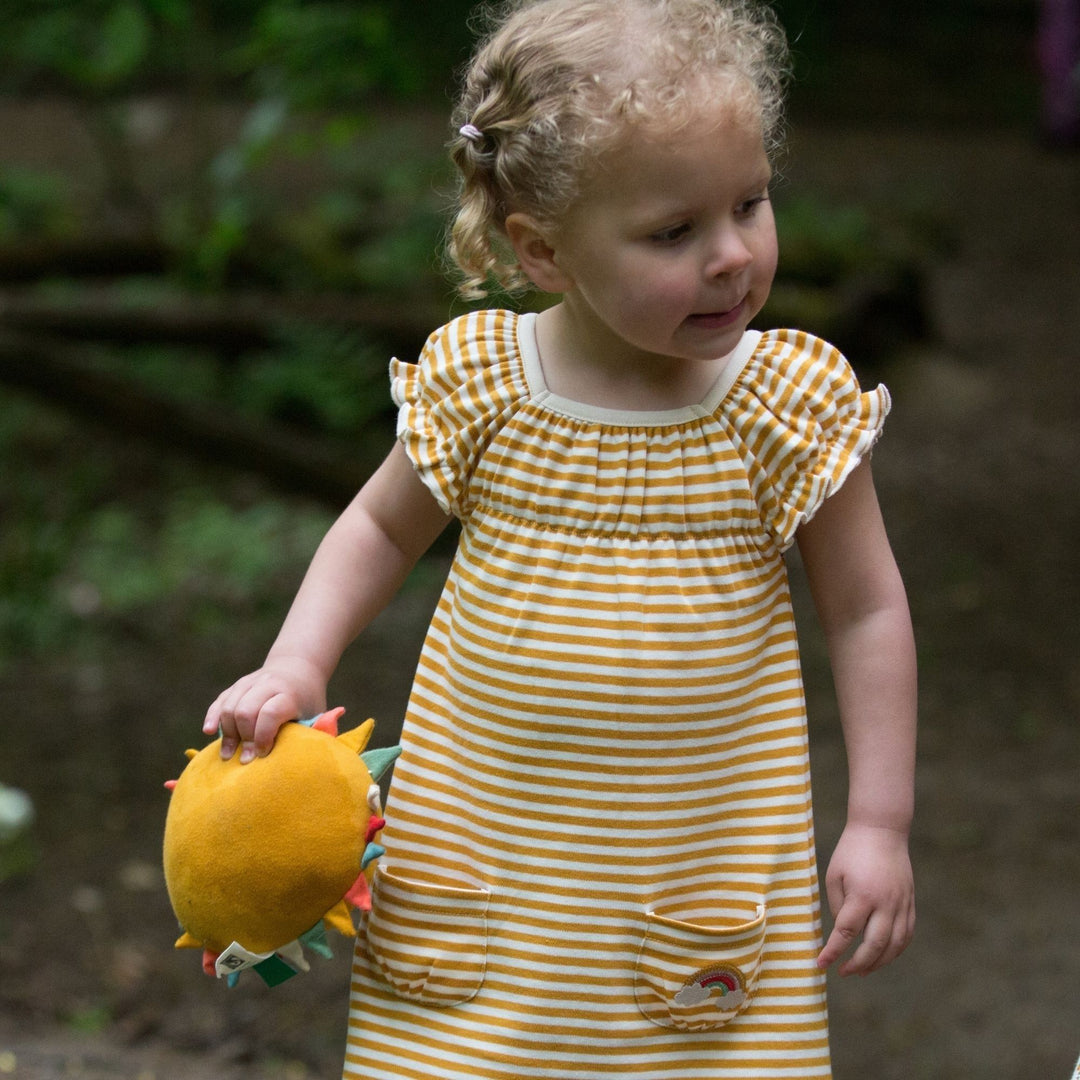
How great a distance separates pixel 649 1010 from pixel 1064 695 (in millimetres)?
3458

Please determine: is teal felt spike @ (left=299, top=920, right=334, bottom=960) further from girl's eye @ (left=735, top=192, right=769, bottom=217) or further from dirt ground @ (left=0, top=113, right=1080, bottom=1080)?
dirt ground @ (left=0, top=113, right=1080, bottom=1080)

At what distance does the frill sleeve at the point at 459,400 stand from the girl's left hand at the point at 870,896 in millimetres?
561

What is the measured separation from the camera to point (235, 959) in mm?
1562

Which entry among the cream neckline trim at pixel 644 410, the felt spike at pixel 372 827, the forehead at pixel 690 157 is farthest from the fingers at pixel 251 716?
the forehead at pixel 690 157

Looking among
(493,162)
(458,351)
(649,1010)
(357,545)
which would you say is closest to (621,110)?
(493,162)

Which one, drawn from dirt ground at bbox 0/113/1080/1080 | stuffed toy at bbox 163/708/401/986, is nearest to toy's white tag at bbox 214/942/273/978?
stuffed toy at bbox 163/708/401/986

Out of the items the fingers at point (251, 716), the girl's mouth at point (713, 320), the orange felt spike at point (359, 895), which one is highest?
the girl's mouth at point (713, 320)

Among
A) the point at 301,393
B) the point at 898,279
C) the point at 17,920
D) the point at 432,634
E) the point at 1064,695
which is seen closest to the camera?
the point at 432,634

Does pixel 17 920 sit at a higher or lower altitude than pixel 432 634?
lower

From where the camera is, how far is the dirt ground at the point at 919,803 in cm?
342

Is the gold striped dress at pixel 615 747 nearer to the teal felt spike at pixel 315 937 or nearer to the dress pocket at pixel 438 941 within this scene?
the dress pocket at pixel 438 941

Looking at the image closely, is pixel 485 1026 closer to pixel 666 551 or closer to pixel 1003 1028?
pixel 666 551

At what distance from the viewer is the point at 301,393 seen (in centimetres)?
633

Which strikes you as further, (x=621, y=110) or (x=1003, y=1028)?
(x=1003, y=1028)
